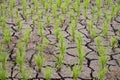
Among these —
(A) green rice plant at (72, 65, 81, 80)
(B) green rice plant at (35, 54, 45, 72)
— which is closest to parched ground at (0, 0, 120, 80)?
(B) green rice plant at (35, 54, 45, 72)

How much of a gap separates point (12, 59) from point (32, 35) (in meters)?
0.61

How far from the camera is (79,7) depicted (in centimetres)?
442

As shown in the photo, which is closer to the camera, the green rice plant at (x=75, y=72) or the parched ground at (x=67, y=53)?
the green rice plant at (x=75, y=72)

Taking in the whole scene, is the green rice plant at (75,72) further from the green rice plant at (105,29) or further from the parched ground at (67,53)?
the green rice plant at (105,29)

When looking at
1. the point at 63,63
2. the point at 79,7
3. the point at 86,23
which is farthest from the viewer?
the point at 79,7

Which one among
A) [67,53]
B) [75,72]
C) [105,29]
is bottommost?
[75,72]

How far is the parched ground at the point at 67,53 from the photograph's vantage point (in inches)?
118

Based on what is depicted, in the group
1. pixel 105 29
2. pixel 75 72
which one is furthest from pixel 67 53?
pixel 75 72

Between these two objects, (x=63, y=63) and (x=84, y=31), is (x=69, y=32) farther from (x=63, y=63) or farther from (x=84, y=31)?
(x=63, y=63)

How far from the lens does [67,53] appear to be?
3.39 metres

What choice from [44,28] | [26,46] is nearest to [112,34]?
→ [44,28]

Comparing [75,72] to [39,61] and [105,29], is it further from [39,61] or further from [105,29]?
[105,29]

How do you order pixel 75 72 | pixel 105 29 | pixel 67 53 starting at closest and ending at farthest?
pixel 75 72, pixel 67 53, pixel 105 29

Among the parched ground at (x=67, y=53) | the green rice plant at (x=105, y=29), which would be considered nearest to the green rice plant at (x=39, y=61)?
the parched ground at (x=67, y=53)
